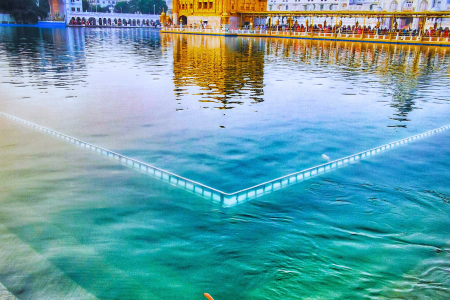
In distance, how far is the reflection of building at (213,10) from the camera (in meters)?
63.9

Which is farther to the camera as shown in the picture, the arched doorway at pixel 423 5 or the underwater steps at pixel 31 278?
the arched doorway at pixel 423 5

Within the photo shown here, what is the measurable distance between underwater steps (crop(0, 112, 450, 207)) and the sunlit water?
0.49 ft

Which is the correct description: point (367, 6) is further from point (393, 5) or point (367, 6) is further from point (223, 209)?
point (223, 209)

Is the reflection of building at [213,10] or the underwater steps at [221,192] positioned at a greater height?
the reflection of building at [213,10]

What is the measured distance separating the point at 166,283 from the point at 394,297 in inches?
72.7

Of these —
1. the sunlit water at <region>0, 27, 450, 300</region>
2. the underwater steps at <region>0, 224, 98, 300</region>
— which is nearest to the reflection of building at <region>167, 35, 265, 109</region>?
the sunlit water at <region>0, 27, 450, 300</region>

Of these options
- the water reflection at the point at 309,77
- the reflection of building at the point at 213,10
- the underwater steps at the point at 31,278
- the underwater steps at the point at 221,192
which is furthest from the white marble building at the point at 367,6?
the underwater steps at the point at 31,278

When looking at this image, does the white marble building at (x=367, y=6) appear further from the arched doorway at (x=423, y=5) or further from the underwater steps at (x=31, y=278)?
the underwater steps at (x=31, y=278)

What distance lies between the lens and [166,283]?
10.8 ft

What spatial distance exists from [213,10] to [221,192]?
214 feet

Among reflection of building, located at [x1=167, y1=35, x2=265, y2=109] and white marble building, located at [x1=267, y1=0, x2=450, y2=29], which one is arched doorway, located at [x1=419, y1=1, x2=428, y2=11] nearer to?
white marble building, located at [x1=267, y1=0, x2=450, y2=29]

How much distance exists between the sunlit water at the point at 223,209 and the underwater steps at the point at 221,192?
5.9 inches

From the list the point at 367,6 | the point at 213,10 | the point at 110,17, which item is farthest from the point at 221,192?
the point at 110,17

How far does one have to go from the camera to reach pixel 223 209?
4.61 meters
